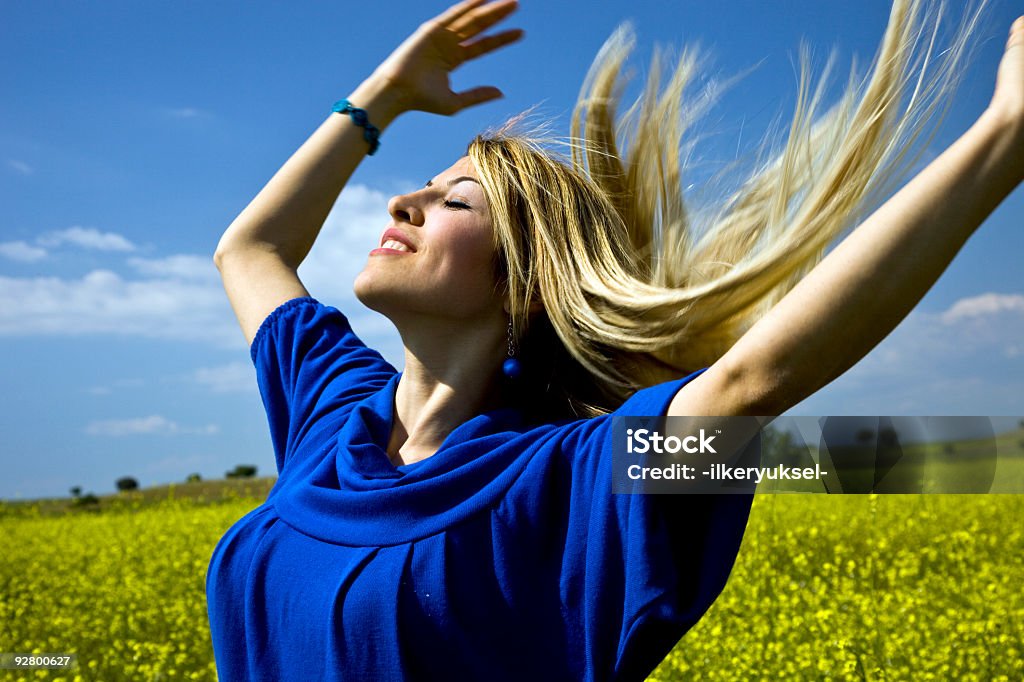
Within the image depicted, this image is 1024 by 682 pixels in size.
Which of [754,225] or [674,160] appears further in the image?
[674,160]

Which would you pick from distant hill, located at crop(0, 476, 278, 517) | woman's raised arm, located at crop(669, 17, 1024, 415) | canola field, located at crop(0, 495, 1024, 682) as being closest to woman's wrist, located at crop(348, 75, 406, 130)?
woman's raised arm, located at crop(669, 17, 1024, 415)

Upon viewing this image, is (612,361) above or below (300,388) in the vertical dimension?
below

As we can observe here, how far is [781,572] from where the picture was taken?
19.4ft

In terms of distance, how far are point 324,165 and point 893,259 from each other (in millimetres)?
1409

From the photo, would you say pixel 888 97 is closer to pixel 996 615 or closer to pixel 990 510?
pixel 996 615

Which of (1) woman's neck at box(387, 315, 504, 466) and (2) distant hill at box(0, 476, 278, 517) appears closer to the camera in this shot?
(1) woman's neck at box(387, 315, 504, 466)

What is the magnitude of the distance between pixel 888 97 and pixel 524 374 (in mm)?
790

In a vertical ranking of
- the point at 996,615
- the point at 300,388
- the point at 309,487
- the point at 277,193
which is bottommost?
the point at 996,615

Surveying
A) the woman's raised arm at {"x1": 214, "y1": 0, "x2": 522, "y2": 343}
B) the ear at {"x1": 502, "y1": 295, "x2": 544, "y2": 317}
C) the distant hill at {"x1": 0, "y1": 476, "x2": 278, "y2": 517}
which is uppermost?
the distant hill at {"x1": 0, "y1": 476, "x2": 278, "y2": 517}

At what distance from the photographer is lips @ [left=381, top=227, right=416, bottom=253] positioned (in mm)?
1718

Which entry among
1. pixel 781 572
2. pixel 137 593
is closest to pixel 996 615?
pixel 781 572

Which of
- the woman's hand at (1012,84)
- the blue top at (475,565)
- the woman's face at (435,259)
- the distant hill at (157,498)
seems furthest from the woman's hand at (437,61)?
the distant hill at (157,498)

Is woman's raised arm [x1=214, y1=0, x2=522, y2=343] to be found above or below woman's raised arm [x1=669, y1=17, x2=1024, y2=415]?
above

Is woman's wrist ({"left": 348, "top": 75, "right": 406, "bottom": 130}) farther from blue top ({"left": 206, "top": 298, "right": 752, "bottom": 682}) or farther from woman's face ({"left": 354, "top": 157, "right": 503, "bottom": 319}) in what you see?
blue top ({"left": 206, "top": 298, "right": 752, "bottom": 682})
